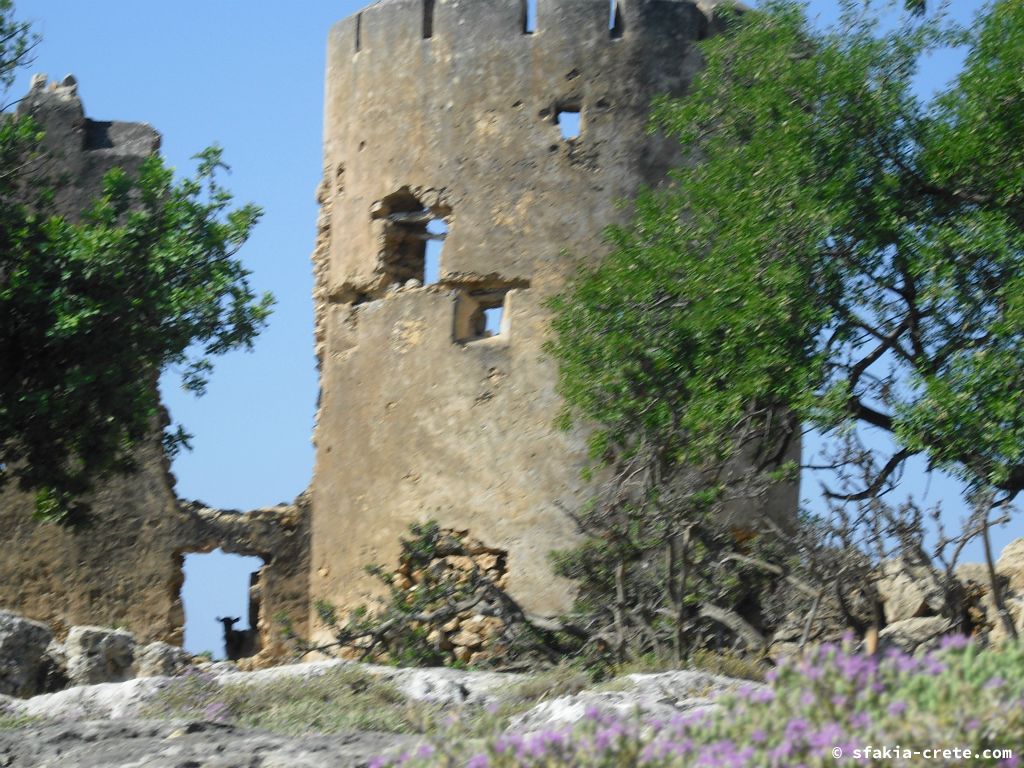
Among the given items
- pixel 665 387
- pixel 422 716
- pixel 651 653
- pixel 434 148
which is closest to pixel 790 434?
pixel 665 387

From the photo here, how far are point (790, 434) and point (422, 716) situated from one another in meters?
5.39

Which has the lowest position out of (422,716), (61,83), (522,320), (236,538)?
(422,716)

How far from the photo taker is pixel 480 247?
1534 centimetres

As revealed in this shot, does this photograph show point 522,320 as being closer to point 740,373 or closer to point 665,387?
point 665,387

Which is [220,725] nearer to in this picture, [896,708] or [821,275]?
[896,708]

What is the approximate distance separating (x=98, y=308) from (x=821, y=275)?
5.12 metres

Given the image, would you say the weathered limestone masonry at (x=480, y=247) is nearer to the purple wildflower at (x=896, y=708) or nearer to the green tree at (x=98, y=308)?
the green tree at (x=98, y=308)

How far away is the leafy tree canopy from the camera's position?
11453 mm

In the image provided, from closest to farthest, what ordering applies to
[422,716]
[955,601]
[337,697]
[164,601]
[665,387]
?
[422,716] < [337,697] < [955,601] < [665,387] < [164,601]

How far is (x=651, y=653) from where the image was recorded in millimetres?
12445

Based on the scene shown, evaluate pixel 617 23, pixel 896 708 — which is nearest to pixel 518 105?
pixel 617 23

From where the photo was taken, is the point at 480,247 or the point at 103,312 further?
the point at 480,247

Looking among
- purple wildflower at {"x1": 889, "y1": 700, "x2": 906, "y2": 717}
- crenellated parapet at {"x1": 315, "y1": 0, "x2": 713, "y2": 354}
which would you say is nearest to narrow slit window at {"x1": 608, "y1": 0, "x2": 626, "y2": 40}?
crenellated parapet at {"x1": 315, "y1": 0, "x2": 713, "y2": 354}

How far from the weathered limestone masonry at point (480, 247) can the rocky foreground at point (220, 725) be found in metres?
5.12
